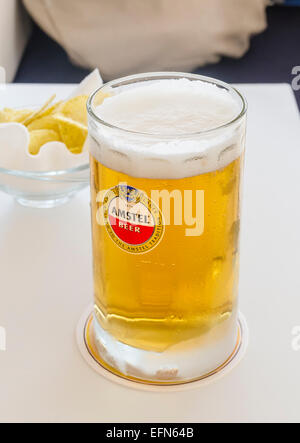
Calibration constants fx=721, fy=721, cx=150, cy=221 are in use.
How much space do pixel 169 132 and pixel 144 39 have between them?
1.49 meters

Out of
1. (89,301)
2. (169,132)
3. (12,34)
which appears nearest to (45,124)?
(89,301)

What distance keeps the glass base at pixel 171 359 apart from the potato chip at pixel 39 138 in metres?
0.31

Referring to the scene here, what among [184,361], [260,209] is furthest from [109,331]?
[260,209]

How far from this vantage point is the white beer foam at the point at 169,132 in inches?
21.5

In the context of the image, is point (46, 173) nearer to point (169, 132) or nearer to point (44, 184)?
point (44, 184)

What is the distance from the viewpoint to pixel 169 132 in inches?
22.1


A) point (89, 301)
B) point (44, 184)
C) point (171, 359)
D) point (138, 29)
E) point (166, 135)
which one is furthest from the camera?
point (138, 29)

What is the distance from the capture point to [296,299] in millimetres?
771

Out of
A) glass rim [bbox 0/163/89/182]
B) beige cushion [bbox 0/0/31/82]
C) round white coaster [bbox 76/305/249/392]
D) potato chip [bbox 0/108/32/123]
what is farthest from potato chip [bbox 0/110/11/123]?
beige cushion [bbox 0/0/31/82]

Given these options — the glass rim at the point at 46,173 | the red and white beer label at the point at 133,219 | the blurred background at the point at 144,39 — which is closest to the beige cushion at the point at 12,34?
the blurred background at the point at 144,39

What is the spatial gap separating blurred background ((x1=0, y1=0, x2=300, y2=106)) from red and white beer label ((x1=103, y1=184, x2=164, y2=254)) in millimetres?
1465

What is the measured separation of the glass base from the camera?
632 millimetres

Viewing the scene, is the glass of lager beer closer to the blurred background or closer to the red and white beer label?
the red and white beer label

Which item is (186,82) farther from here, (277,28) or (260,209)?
(277,28)
